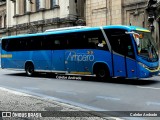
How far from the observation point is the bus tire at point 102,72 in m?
17.7

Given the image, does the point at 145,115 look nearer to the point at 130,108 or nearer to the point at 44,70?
the point at 130,108

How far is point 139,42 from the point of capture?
1609 centimetres

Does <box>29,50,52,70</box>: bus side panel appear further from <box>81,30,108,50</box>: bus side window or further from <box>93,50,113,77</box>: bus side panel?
<box>93,50,113,77</box>: bus side panel

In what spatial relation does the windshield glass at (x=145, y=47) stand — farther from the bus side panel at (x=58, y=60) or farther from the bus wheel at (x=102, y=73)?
the bus side panel at (x=58, y=60)

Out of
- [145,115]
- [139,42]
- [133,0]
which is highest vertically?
[133,0]

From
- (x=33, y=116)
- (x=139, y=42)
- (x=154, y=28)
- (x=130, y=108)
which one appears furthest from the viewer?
(x=154, y=28)

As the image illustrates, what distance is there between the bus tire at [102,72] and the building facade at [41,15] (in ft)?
76.3

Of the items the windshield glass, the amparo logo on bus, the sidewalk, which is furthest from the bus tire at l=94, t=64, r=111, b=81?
the sidewalk

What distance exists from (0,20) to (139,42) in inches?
1889

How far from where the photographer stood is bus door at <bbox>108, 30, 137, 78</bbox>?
16156mm

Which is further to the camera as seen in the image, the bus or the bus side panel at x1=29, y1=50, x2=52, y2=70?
the bus side panel at x1=29, y1=50, x2=52, y2=70

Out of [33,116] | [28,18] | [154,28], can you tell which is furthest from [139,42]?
[28,18]

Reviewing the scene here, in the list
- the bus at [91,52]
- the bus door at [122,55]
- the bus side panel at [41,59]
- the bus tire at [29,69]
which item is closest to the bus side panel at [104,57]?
the bus at [91,52]

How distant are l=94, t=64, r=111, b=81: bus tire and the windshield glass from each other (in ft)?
7.78
